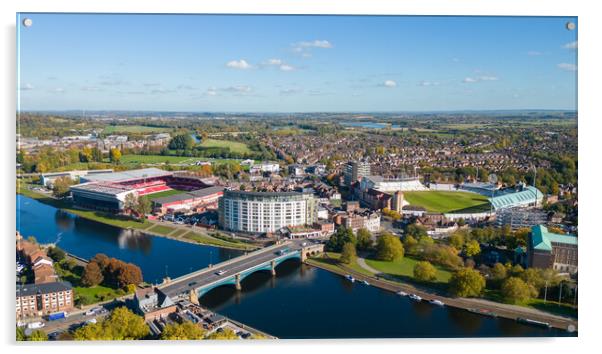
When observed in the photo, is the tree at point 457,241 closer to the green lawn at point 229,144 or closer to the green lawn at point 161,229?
the green lawn at point 161,229

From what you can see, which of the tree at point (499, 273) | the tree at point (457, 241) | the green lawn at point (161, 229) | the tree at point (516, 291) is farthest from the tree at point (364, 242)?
the green lawn at point (161, 229)

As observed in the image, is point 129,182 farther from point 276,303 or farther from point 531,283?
point 531,283

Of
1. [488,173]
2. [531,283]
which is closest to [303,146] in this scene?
[488,173]

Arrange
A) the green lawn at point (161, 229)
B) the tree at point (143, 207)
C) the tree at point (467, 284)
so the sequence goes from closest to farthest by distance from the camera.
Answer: the tree at point (467, 284), the green lawn at point (161, 229), the tree at point (143, 207)

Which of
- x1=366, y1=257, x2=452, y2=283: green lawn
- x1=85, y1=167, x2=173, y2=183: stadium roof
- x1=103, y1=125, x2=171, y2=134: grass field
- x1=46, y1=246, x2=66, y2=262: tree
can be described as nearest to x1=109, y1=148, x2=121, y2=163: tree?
x1=103, y1=125, x2=171, y2=134: grass field

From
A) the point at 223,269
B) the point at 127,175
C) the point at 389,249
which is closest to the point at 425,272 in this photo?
the point at 389,249

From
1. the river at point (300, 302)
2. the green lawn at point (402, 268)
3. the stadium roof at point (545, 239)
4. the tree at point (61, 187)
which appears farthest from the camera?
the tree at point (61, 187)
